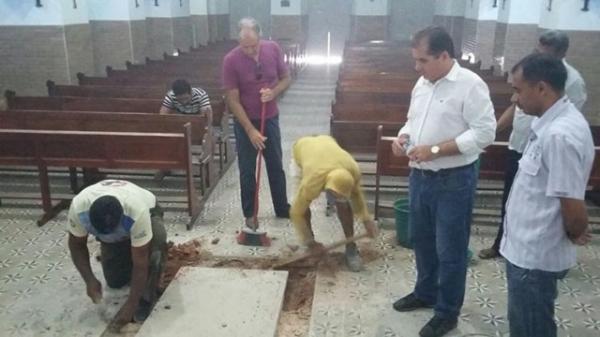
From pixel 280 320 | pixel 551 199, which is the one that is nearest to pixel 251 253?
pixel 280 320

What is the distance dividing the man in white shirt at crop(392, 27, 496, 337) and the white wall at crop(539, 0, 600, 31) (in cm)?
504

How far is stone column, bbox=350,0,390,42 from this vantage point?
53.4 ft

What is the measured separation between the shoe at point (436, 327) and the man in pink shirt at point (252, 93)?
5.77ft

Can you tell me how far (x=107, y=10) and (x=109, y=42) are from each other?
0.57 m

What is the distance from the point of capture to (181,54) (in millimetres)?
10812

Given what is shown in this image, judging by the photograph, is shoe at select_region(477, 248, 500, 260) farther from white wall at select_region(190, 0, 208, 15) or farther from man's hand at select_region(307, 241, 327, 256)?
white wall at select_region(190, 0, 208, 15)

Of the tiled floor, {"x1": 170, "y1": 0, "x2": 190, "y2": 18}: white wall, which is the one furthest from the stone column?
the tiled floor

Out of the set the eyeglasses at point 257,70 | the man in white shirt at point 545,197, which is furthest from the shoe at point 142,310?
the man in white shirt at point 545,197

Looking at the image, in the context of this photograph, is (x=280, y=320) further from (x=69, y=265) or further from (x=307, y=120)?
(x=307, y=120)

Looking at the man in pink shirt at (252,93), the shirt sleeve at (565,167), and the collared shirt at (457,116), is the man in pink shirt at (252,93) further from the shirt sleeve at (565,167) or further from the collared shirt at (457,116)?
the shirt sleeve at (565,167)

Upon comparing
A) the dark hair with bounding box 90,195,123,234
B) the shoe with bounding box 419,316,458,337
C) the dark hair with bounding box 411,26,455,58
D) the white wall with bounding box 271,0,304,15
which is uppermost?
the white wall with bounding box 271,0,304,15

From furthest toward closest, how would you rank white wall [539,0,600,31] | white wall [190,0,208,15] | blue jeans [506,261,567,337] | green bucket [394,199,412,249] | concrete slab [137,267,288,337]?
white wall [190,0,208,15] → white wall [539,0,600,31] → green bucket [394,199,412,249] → concrete slab [137,267,288,337] → blue jeans [506,261,567,337]

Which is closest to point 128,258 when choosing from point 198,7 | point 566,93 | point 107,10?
point 566,93

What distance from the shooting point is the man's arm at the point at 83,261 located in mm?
2943
